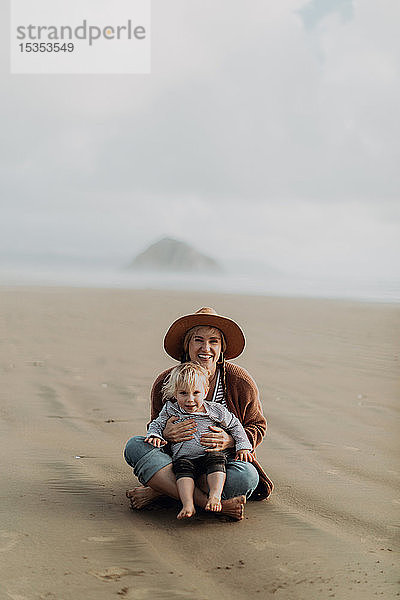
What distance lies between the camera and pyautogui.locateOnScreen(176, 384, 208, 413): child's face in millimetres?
3346

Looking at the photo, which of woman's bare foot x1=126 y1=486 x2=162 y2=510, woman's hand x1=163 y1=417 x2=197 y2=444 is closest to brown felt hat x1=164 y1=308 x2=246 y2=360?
woman's hand x1=163 y1=417 x2=197 y2=444

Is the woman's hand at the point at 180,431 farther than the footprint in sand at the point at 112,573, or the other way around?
the woman's hand at the point at 180,431

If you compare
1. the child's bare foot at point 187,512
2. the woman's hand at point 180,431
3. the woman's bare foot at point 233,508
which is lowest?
the woman's bare foot at point 233,508

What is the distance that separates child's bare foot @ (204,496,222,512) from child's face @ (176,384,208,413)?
408 mm

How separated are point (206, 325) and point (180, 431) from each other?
Result: 53 centimetres

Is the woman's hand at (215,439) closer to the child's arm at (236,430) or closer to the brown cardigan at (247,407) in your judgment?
the child's arm at (236,430)

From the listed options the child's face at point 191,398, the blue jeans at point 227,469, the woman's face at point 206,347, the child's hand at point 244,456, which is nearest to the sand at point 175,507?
the blue jeans at point 227,469

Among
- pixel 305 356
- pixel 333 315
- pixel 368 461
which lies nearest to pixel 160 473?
pixel 368 461

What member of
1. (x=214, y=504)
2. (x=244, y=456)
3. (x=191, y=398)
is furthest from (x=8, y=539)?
(x=244, y=456)

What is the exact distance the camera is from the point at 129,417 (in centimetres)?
541

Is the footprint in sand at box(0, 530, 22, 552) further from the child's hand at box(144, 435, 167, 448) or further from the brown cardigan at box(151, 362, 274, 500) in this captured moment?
the brown cardigan at box(151, 362, 274, 500)

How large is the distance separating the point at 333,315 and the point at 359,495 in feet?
33.2

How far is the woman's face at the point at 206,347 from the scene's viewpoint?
11.6ft

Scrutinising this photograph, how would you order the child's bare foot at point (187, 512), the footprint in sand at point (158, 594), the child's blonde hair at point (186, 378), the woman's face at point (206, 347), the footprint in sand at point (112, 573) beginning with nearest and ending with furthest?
the footprint in sand at point (158, 594), the footprint in sand at point (112, 573), the child's bare foot at point (187, 512), the child's blonde hair at point (186, 378), the woman's face at point (206, 347)
